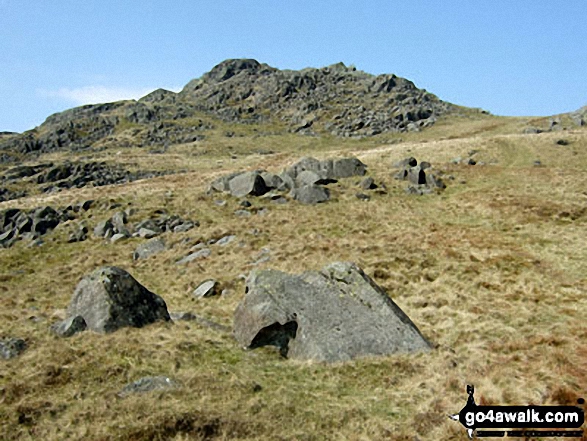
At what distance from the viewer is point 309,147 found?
12181 centimetres

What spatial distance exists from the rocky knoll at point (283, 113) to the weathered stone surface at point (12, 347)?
122656mm

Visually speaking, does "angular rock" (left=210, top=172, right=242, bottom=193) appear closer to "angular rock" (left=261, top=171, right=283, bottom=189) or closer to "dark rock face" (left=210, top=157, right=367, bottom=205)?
"dark rock face" (left=210, top=157, right=367, bottom=205)

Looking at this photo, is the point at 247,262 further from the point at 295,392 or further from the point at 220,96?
the point at 220,96

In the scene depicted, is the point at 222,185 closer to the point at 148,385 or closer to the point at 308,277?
the point at 308,277

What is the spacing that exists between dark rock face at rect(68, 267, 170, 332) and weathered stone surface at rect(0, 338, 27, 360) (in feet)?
7.57

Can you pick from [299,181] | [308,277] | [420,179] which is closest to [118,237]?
[299,181]

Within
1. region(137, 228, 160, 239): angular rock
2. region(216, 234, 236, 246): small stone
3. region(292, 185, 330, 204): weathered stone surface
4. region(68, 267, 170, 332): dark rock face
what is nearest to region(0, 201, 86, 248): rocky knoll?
region(137, 228, 160, 239): angular rock

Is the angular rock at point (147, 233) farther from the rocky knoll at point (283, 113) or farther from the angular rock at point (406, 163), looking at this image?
the rocky knoll at point (283, 113)

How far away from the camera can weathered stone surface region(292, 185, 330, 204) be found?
42.0 meters

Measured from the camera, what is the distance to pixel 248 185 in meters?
45.2

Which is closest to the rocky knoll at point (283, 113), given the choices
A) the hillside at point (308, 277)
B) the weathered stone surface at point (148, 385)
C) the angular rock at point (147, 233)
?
the hillside at point (308, 277)

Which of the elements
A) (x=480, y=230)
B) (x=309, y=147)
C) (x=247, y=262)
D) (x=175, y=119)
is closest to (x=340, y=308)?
(x=247, y=262)

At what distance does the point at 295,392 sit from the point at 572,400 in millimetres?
7294

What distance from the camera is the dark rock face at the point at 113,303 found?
15.8 metres
